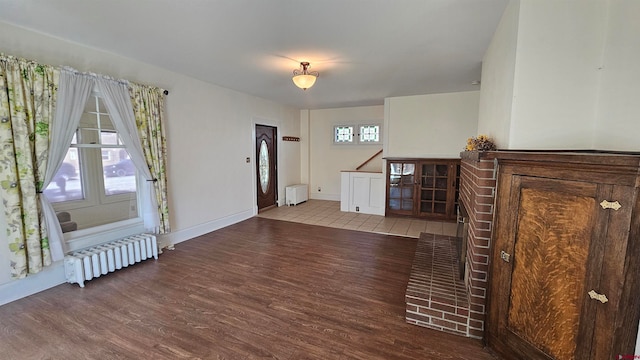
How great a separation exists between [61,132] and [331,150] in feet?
18.1

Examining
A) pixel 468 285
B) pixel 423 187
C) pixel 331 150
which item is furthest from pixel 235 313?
pixel 331 150

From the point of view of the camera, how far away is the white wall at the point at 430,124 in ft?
16.8

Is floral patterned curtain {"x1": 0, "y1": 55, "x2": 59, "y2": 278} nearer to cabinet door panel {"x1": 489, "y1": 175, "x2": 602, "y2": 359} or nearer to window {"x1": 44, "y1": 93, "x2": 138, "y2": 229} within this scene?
window {"x1": 44, "y1": 93, "x2": 138, "y2": 229}

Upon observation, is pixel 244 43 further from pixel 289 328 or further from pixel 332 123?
pixel 332 123

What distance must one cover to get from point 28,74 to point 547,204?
13.9 feet

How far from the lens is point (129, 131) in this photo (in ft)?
10.7

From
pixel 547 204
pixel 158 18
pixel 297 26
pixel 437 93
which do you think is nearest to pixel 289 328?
pixel 547 204

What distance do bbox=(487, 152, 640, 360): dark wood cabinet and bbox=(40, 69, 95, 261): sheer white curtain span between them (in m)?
3.89

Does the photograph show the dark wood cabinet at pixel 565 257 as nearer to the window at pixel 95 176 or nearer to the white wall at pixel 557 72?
the white wall at pixel 557 72

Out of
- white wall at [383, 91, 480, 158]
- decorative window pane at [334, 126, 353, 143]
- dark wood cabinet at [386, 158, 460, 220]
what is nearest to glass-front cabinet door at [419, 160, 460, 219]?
dark wood cabinet at [386, 158, 460, 220]

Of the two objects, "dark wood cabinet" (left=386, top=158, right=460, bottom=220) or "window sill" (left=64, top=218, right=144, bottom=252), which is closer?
"window sill" (left=64, top=218, right=144, bottom=252)

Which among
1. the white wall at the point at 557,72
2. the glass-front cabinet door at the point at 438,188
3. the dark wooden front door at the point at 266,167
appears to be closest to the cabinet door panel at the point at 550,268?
the white wall at the point at 557,72

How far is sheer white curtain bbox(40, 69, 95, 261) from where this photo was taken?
2.63m

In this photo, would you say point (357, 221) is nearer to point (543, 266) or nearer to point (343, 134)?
point (343, 134)
